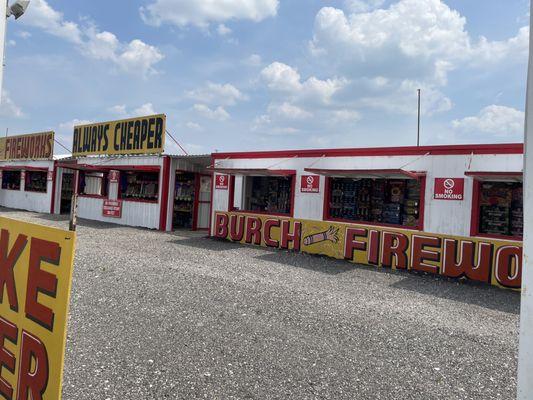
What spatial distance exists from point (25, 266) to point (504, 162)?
10.6 meters

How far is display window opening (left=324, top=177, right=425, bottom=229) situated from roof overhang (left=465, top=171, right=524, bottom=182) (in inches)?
70.8

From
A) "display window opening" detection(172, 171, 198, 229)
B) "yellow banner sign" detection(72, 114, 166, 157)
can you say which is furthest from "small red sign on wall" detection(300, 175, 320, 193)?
"yellow banner sign" detection(72, 114, 166, 157)

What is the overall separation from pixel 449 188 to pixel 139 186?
47.0ft

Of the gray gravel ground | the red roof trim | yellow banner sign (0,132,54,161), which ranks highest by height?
yellow banner sign (0,132,54,161)

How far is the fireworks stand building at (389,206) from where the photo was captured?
393 inches

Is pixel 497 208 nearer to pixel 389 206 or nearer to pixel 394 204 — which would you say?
pixel 394 204

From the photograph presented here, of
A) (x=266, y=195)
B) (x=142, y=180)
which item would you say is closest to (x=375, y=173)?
(x=266, y=195)

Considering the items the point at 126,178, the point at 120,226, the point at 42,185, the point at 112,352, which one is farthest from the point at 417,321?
the point at 42,185

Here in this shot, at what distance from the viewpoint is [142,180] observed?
19.5m

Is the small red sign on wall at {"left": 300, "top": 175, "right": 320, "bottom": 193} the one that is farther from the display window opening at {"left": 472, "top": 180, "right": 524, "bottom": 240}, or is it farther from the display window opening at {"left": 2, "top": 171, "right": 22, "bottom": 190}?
the display window opening at {"left": 2, "top": 171, "right": 22, "bottom": 190}

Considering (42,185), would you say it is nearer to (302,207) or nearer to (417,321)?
A: (302,207)

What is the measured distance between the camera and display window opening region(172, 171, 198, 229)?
1857cm

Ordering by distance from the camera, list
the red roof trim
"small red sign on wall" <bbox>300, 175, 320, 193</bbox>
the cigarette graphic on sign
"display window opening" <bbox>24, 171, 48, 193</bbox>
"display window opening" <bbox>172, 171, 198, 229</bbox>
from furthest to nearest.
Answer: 1. "display window opening" <bbox>24, 171, 48, 193</bbox>
2. "display window opening" <bbox>172, 171, 198, 229</bbox>
3. "small red sign on wall" <bbox>300, 175, 320, 193</bbox>
4. the cigarette graphic on sign
5. the red roof trim

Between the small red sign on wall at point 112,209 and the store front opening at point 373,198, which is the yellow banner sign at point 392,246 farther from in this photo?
the small red sign on wall at point 112,209
